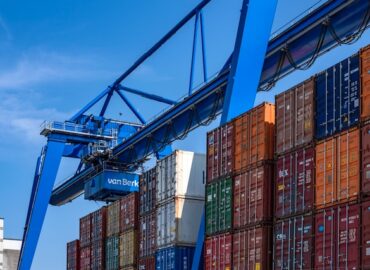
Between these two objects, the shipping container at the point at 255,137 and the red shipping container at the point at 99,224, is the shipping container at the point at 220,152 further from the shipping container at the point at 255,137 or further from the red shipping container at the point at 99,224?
the red shipping container at the point at 99,224

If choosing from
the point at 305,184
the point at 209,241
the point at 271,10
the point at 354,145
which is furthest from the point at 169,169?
the point at 354,145

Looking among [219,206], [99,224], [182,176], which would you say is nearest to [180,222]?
[182,176]

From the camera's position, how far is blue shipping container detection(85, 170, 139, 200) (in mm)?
49031

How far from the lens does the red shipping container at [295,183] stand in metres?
23.8

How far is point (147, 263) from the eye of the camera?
35781mm

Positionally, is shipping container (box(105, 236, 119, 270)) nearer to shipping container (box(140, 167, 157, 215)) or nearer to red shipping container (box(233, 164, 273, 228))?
shipping container (box(140, 167, 157, 215))

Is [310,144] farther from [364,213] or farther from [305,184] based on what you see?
[364,213]

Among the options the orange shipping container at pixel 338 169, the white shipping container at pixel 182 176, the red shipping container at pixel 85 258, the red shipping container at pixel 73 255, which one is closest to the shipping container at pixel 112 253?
the red shipping container at pixel 85 258

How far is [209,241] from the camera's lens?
96.6 ft

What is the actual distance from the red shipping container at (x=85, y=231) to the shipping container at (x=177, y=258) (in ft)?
40.6

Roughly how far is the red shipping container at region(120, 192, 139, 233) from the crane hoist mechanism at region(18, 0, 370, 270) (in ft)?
16.0

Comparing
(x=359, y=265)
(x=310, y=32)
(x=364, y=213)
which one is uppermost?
(x=310, y=32)

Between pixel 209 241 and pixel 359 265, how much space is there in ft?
31.7

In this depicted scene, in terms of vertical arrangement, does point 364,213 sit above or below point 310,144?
below
